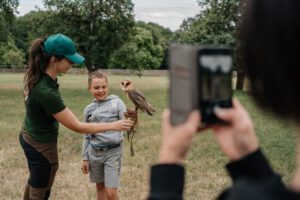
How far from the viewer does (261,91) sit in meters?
1.06

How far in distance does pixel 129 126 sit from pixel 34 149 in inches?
30.8

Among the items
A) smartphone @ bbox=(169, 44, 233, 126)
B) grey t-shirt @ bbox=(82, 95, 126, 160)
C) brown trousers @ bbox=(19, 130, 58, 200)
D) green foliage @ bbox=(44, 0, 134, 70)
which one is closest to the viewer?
smartphone @ bbox=(169, 44, 233, 126)

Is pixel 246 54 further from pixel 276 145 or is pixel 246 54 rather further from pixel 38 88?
pixel 276 145

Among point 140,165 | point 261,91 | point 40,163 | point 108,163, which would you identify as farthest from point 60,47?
point 140,165

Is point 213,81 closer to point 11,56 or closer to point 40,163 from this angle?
point 40,163

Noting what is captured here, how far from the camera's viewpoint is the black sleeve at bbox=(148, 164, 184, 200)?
125 centimetres

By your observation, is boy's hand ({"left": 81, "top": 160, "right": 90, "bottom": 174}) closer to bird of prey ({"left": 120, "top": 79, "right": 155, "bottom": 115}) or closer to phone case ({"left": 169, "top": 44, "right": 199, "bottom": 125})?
bird of prey ({"left": 120, "top": 79, "right": 155, "bottom": 115})

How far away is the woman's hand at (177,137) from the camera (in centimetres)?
118

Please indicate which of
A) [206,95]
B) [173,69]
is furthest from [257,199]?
[173,69]

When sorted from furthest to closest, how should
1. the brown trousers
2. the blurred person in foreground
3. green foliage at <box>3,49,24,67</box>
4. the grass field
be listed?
green foliage at <box>3,49,24,67</box>
the grass field
the brown trousers
the blurred person in foreground

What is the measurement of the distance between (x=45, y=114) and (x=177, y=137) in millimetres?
3170

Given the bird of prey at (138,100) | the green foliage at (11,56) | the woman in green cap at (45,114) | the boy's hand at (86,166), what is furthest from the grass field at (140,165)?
the green foliage at (11,56)

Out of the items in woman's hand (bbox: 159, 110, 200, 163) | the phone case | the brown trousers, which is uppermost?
the phone case

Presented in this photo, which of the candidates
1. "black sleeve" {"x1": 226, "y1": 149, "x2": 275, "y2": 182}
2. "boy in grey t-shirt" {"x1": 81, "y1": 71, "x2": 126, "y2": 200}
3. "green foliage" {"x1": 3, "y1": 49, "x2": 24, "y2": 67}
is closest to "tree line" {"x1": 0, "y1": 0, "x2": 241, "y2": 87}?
"boy in grey t-shirt" {"x1": 81, "y1": 71, "x2": 126, "y2": 200}
